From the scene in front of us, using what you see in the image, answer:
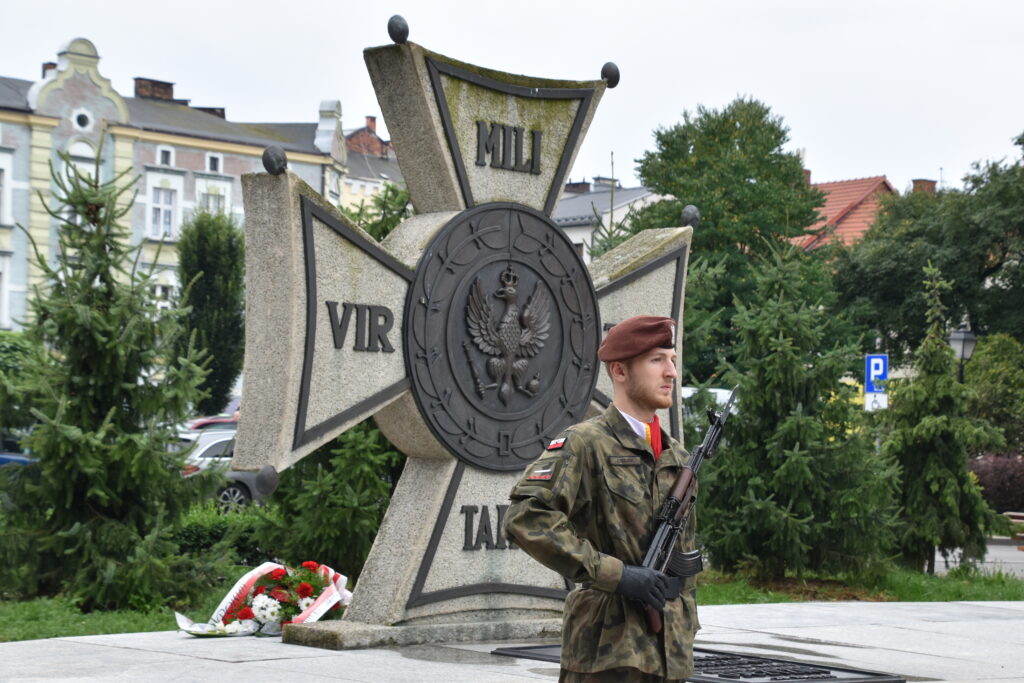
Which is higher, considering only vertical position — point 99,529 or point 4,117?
point 4,117

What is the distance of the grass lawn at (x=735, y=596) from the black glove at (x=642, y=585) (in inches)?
267

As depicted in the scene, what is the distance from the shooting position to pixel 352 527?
1222cm

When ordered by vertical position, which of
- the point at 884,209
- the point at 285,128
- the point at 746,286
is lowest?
the point at 746,286

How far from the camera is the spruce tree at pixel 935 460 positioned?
16.5m

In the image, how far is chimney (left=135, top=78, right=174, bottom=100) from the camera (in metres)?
57.2

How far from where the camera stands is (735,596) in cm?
1348

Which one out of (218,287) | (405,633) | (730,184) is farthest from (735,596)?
(218,287)

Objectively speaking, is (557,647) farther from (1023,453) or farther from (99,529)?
(1023,453)

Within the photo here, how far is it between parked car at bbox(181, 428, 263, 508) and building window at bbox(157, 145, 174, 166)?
2455cm

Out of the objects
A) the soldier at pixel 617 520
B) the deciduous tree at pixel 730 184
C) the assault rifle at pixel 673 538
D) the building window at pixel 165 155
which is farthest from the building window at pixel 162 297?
the deciduous tree at pixel 730 184

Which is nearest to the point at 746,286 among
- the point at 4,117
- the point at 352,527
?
the point at 4,117

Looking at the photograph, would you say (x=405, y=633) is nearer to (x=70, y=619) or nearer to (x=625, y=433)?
(x=70, y=619)

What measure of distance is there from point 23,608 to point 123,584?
737mm

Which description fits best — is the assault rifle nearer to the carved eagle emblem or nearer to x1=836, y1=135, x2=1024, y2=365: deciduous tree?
the carved eagle emblem
